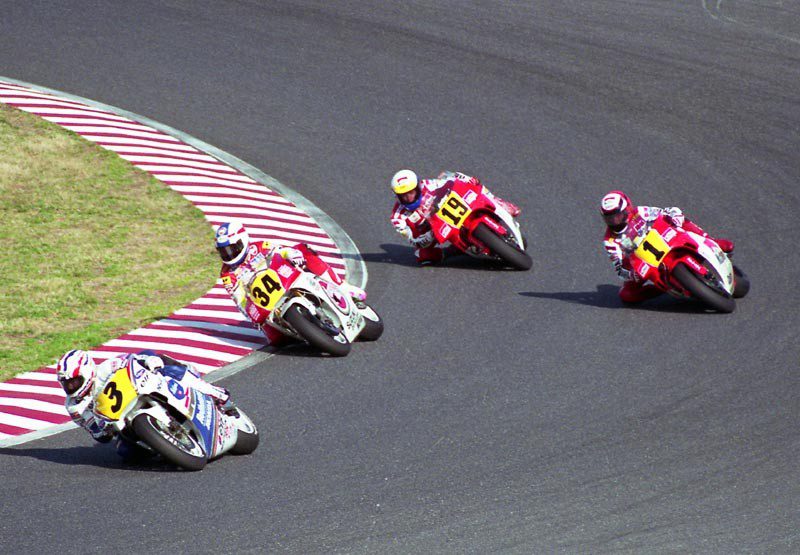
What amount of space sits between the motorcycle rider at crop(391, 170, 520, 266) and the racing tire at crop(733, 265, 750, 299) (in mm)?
3412

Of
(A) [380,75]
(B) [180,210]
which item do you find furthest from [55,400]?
(A) [380,75]

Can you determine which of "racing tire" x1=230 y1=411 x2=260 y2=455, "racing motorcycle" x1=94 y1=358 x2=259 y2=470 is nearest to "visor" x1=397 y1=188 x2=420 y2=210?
"racing tire" x1=230 y1=411 x2=260 y2=455

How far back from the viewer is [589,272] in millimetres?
17234

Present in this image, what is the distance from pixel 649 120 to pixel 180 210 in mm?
9142

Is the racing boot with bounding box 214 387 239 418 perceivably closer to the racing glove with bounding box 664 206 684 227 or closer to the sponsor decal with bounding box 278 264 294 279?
the sponsor decal with bounding box 278 264 294 279

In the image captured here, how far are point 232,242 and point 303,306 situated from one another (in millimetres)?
1128

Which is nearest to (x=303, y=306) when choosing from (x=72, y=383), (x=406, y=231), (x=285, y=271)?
(x=285, y=271)

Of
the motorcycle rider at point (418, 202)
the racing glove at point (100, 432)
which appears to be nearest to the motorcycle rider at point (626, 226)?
the motorcycle rider at point (418, 202)

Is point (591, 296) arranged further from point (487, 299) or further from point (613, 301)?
point (487, 299)

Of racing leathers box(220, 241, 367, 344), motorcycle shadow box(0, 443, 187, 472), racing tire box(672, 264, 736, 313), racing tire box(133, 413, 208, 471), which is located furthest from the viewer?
racing tire box(672, 264, 736, 313)

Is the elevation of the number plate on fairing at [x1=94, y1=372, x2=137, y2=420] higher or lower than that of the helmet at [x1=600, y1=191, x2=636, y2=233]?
lower

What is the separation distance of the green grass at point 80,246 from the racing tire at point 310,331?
109 inches

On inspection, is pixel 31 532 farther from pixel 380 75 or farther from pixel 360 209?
pixel 380 75

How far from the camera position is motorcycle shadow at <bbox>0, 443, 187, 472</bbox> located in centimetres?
1143
